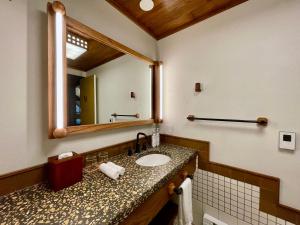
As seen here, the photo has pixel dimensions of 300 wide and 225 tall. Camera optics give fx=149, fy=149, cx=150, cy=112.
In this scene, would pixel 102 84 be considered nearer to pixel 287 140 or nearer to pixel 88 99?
pixel 88 99

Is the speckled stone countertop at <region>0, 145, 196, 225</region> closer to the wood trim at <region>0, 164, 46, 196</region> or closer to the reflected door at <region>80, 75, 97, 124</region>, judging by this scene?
the wood trim at <region>0, 164, 46, 196</region>

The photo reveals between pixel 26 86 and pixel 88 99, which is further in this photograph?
pixel 88 99

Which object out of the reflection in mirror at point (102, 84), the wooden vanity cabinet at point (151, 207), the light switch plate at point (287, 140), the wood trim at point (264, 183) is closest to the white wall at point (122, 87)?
the reflection in mirror at point (102, 84)

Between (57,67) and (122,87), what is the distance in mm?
610

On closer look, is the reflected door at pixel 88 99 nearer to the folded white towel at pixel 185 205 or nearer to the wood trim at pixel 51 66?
the wood trim at pixel 51 66

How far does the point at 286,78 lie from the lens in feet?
3.49

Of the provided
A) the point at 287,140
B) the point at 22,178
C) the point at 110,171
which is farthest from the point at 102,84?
the point at 287,140

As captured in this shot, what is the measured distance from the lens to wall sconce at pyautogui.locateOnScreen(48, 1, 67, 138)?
0.88m

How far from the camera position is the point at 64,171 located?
842 mm

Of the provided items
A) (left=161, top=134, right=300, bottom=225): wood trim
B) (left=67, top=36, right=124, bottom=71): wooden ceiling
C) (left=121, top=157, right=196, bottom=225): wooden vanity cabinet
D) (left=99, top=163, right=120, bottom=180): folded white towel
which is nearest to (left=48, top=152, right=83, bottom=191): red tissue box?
(left=99, top=163, right=120, bottom=180): folded white towel

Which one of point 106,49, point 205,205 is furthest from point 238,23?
point 205,205

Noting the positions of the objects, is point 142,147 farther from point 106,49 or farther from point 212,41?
point 212,41

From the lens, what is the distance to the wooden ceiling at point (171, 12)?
1311mm

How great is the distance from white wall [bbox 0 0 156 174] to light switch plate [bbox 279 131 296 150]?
4.69ft
